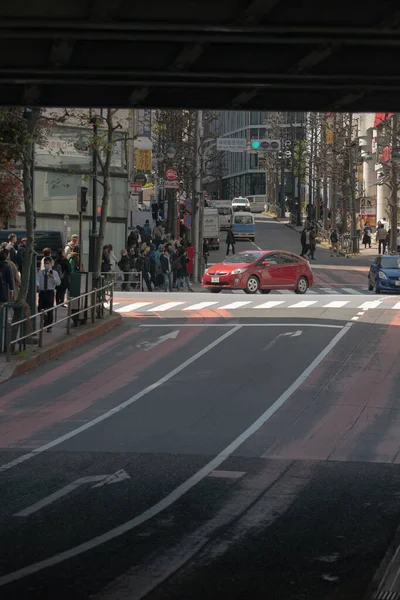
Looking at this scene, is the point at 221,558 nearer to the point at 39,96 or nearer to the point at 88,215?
the point at 39,96

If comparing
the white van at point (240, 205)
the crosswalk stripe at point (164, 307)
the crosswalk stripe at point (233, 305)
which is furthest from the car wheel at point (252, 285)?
the white van at point (240, 205)

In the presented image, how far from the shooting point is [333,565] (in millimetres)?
10156

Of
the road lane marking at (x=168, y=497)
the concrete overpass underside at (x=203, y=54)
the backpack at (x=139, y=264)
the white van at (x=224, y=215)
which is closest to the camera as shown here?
the road lane marking at (x=168, y=497)

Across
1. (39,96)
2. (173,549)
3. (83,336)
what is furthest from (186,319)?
(173,549)

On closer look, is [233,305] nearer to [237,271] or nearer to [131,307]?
[131,307]

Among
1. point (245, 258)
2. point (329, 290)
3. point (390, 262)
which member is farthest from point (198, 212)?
point (390, 262)

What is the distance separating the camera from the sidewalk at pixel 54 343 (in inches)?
934

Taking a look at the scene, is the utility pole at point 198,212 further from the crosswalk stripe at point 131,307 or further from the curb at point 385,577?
the curb at point 385,577

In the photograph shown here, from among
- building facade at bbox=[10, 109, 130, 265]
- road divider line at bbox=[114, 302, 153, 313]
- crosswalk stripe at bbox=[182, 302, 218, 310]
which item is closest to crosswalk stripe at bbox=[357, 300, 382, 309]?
crosswalk stripe at bbox=[182, 302, 218, 310]

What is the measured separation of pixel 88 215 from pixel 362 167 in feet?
180

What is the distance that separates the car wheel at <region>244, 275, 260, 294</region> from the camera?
4378 cm

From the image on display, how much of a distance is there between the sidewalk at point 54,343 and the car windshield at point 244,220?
187 ft

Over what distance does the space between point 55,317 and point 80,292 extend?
1.05m

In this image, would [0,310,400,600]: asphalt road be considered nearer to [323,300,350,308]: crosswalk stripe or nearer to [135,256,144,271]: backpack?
Result: [323,300,350,308]: crosswalk stripe
